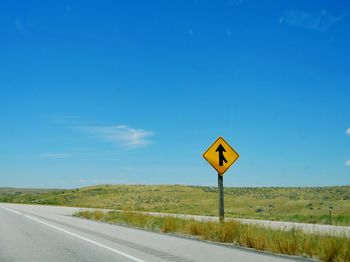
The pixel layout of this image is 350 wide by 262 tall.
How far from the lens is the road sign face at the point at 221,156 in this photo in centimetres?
2105

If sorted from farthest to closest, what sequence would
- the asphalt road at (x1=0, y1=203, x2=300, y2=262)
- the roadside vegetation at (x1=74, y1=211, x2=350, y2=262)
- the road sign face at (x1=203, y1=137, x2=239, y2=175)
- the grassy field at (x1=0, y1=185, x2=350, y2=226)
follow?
the grassy field at (x1=0, y1=185, x2=350, y2=226) → the road sign face at (x1=203, y1=137, x2=239, y2=175) → the roadside vegetation at (x1=74, y1=211, x2=350, y2=262) → the asphalt road at (x1=0, y1=203, x2=300, y2=262)

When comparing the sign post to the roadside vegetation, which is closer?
the roadside vegetation

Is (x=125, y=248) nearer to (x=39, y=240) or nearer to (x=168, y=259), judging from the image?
(x=168, y=259)

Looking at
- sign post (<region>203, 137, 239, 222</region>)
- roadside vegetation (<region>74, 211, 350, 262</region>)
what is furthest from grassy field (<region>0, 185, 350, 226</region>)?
roadside vegetation (<region>74, 211, 350, 262</region>)

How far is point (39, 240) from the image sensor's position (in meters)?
17.5

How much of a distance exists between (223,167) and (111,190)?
102m

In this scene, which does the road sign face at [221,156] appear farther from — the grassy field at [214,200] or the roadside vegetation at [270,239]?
the grassy field at [214,200]

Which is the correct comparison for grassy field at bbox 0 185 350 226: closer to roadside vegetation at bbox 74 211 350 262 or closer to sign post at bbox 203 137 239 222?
→ sign post at bbox 203 137 239 222

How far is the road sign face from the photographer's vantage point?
21.0m

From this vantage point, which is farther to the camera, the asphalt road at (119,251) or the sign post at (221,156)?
the sign post at (221,156)

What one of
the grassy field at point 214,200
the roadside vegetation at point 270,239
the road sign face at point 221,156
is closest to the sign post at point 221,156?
the road sign face at point 221,156

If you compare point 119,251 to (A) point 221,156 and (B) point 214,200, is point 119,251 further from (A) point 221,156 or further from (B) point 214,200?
(B) point 214,200

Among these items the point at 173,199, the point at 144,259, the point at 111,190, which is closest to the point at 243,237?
the point at 144,259

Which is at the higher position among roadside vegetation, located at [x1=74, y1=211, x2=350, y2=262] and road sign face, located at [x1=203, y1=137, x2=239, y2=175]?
road sign face, located at [x1=203, y1=137, x2=239, y2=175]
